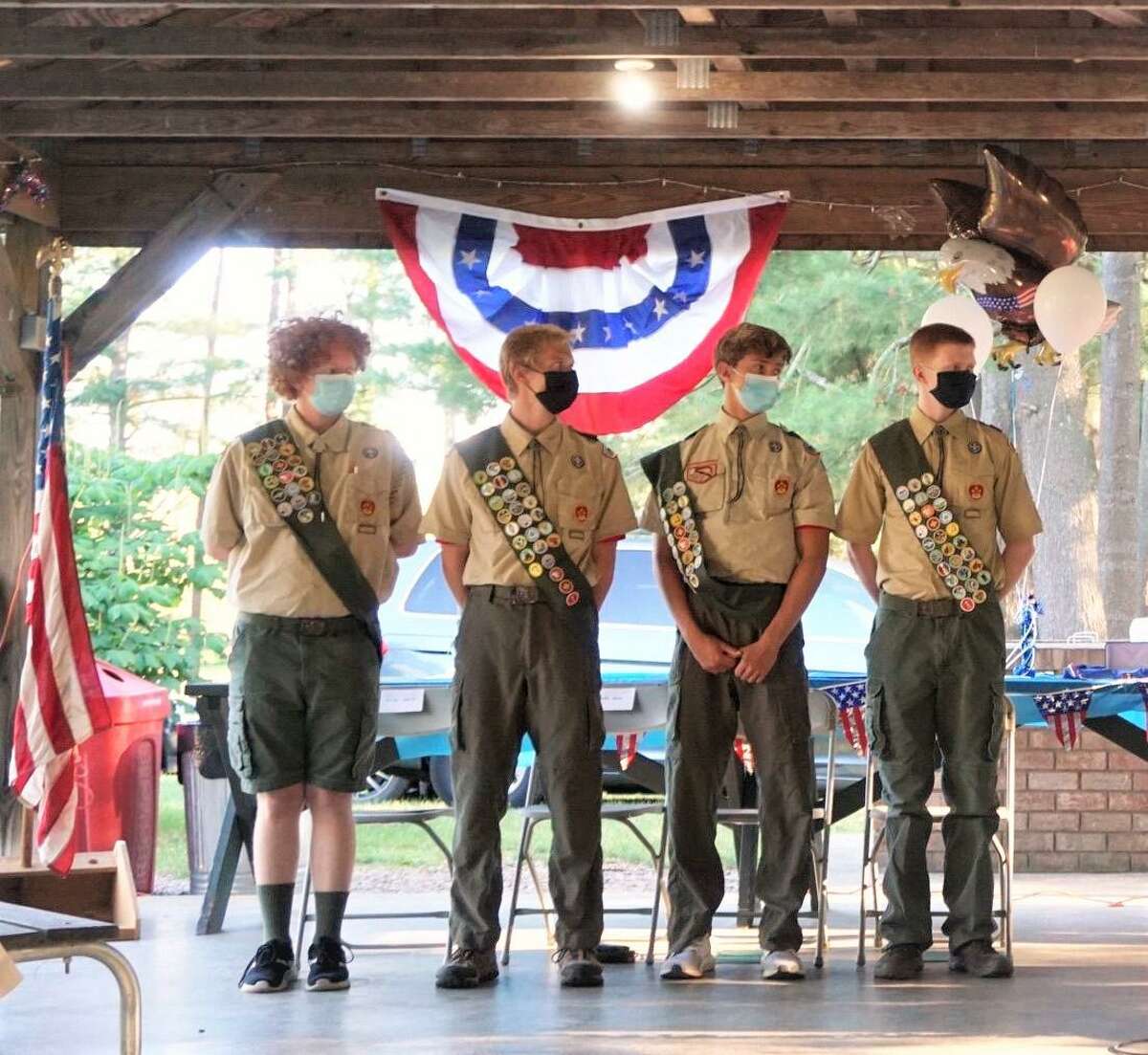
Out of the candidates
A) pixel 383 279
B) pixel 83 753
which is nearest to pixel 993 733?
pixel 83 753

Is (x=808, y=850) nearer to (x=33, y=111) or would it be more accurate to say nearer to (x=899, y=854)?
(x=899, y=854)

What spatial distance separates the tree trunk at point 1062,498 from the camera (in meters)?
14.2

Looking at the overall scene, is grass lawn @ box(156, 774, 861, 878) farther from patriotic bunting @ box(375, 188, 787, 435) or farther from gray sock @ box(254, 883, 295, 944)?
gray sock @ box(254, 883, 295, 944)

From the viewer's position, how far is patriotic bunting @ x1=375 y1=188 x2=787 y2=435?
7383 millimetres

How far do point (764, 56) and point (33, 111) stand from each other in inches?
103

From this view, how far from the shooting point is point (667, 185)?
748 cm

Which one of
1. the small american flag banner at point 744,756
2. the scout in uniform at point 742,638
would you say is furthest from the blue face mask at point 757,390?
the small american flag banner at point 744,756

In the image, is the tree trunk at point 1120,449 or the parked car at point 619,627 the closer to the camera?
the parked car at point 619,627

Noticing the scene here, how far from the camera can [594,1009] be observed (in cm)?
506

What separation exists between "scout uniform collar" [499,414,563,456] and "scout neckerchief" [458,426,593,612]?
2 centimetres

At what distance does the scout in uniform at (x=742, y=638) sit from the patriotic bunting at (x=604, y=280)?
1.72m

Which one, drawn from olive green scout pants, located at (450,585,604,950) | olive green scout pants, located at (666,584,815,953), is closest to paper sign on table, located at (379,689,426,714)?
olive green scout pants, located at (450,585,604,950)

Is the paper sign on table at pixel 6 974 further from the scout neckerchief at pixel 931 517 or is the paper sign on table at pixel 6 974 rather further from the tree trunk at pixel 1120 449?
the tree trunk at pixel 1120 449

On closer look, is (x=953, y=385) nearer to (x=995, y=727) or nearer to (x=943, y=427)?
(x=943, y=427)
